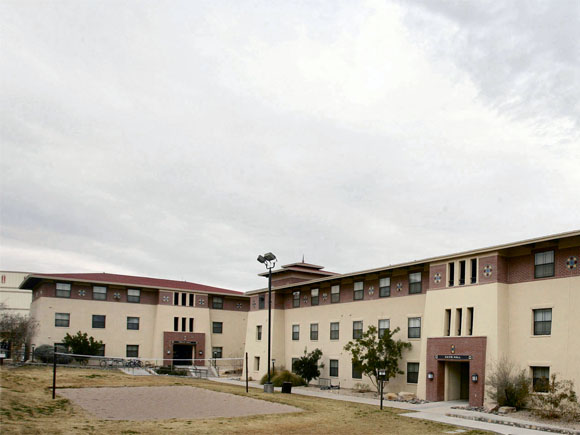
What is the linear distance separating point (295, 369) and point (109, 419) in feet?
82.1

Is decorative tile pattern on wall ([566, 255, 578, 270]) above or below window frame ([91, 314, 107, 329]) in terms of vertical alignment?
above

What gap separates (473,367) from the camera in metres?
31.1

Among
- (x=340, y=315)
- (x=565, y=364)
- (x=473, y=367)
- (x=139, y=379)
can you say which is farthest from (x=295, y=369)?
(x=565, y=364)

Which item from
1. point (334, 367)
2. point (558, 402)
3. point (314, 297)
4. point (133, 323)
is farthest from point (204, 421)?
point (133, 323)

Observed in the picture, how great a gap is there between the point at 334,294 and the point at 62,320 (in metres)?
26.6

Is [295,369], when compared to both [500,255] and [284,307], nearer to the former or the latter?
[284,307]

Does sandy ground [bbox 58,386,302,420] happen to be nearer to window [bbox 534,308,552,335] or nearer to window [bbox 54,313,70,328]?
window [bbox 534,308,552,335]

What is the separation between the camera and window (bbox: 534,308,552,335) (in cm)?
2966

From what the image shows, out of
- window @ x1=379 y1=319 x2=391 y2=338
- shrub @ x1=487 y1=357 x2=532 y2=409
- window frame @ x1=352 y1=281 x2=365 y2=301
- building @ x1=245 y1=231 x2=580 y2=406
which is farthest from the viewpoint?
window frame @ x1=352 y1=281 x2=365 y2=301

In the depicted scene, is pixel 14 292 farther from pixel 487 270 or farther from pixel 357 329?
pixel 487 270

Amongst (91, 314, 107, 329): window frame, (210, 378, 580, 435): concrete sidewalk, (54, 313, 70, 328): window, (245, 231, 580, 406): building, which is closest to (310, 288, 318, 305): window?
(245, 231, 580, 406): building

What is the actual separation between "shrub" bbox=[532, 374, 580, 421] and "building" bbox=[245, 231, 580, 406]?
77cm

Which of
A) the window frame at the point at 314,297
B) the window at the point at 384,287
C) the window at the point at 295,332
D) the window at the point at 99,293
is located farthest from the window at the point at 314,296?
the window at the point at 99,293

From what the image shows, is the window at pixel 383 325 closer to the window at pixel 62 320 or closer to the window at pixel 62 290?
the window at pixel 62 320
